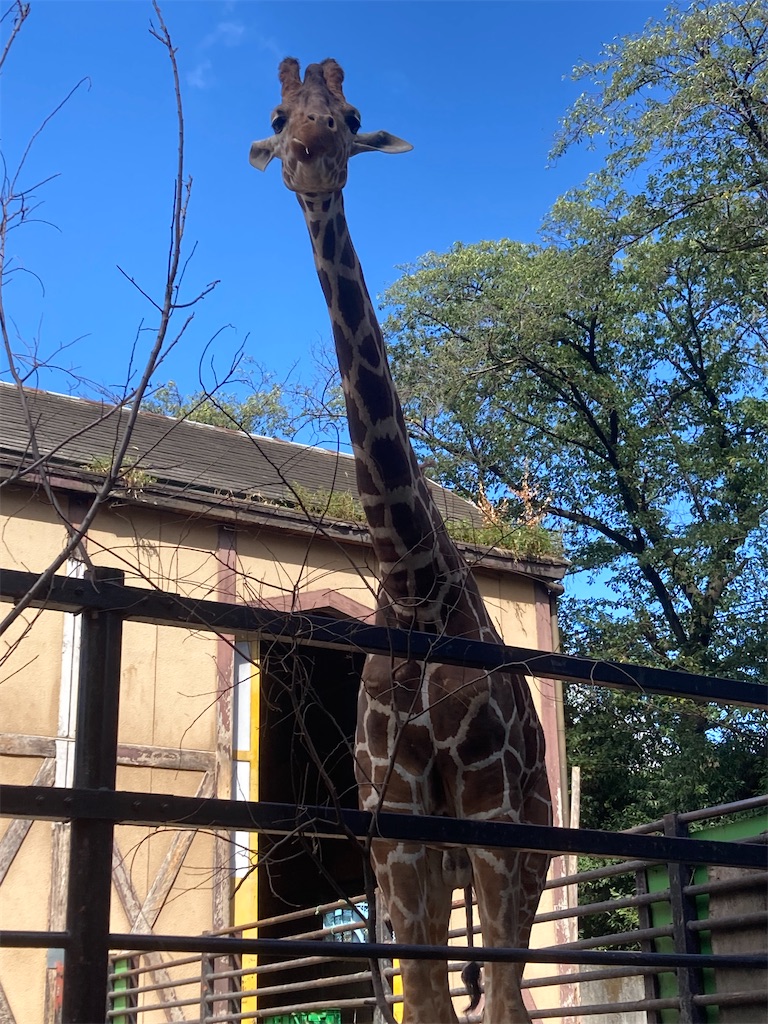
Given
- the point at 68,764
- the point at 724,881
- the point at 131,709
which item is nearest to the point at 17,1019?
the point at 68,764

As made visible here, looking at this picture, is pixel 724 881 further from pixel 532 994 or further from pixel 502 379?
pixel 502 379

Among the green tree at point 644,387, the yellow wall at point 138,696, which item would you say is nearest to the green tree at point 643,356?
the green tree at point 644,387

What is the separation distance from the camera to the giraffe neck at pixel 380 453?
164 inches

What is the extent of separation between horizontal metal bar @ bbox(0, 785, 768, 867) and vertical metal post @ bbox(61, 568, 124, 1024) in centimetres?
4

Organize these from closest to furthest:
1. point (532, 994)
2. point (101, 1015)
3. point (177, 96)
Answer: point (101, 1015)
point (177, 96)
point (532, 994)

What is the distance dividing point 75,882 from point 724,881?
3.75 meters

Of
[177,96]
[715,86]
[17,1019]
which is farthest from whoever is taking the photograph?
[715,86]

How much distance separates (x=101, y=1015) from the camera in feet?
6.07

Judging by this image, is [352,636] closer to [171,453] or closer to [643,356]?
[171,453]

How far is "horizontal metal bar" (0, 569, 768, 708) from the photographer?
2.07 metres

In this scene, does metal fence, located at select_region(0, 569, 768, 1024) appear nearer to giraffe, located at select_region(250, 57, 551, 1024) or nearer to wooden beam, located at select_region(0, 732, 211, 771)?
giraffe, located at select_region(250, 57, 551, 1024)

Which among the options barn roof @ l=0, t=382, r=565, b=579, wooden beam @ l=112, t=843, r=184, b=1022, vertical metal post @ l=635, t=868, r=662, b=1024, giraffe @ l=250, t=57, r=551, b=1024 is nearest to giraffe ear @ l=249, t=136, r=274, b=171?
giraffe @ l=250, t=57, r=551, b=1024

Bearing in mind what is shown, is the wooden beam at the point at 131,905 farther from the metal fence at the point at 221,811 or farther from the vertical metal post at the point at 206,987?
the metal fence at the point at 221,811

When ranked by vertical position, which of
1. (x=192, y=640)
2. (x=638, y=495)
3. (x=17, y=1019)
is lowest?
(x=17, y=1019)
